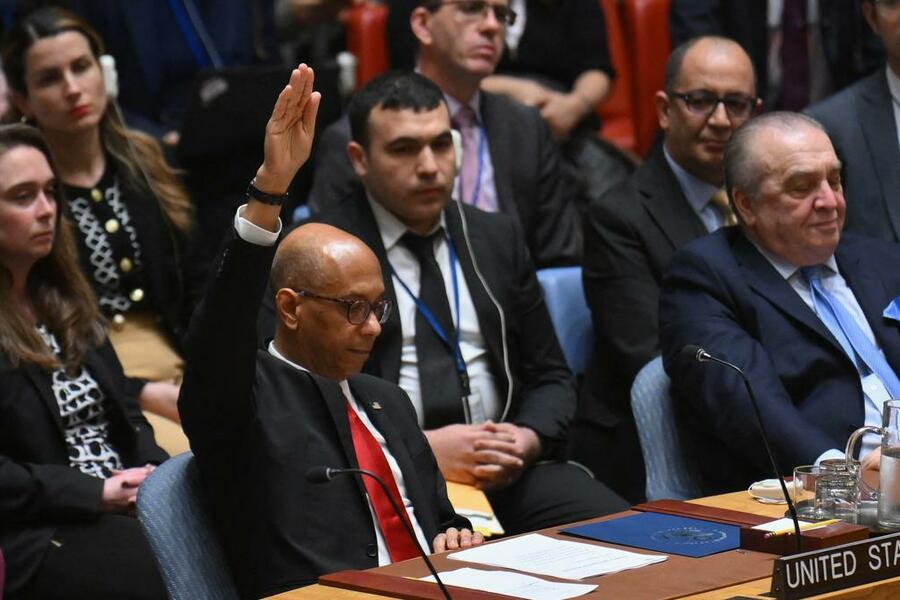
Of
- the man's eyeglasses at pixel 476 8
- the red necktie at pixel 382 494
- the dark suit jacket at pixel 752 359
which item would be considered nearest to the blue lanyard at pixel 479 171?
the man's eyeglasses at pixel 476 8

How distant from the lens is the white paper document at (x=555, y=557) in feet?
8.48

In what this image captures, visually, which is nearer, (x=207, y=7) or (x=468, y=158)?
(x=468, y=158)

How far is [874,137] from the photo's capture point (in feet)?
15.6

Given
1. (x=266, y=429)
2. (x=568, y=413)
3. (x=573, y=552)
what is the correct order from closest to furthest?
(x=573, y=552), (x=266, y=429), (x=568, y=413)

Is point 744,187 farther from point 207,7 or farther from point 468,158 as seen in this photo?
point 207,7

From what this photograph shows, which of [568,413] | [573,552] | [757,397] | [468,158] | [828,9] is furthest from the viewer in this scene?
[828,9]

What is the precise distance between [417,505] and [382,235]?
4.37 ft

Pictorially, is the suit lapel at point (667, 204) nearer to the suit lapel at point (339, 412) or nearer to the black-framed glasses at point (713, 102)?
the black-framed glasses at point (713, 102)

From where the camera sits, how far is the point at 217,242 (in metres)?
5.26

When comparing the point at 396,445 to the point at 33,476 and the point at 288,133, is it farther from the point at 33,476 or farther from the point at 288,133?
the point at 33,476

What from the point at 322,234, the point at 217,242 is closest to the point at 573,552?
the point at 322,234

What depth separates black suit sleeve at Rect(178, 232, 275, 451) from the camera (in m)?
2.77

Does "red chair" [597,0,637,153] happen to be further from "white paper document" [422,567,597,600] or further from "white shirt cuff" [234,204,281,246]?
"white paper document" [422,567,597,600]

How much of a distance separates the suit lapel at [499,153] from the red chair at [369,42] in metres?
0.85
